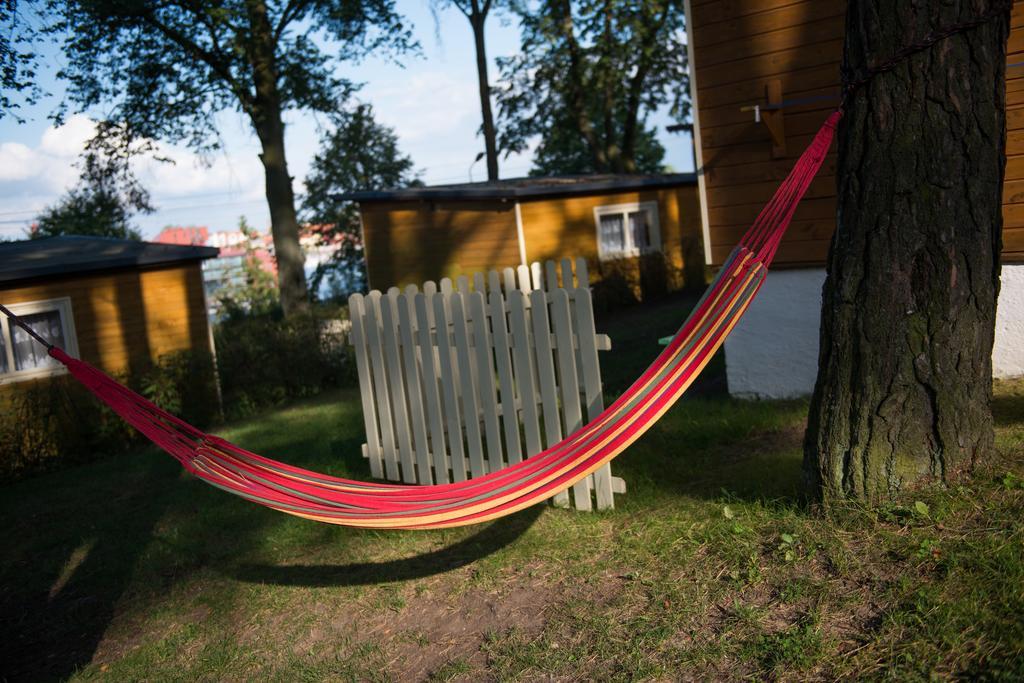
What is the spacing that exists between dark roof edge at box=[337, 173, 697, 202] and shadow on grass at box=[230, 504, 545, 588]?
12578 mm

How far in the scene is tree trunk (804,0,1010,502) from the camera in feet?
12.2

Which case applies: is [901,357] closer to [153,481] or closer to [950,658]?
[950,658]

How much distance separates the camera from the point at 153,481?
816 centimetres

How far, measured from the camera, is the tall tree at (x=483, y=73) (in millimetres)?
28812

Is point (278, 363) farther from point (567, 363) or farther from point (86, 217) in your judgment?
point (86, 217)

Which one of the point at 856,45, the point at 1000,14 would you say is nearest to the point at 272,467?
the point at 856,45

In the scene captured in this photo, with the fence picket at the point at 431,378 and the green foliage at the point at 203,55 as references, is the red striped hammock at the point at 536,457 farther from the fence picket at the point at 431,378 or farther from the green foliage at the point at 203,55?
the green foliage at the point at 203,55

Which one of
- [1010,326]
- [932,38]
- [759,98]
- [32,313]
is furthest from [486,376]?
[32,313]

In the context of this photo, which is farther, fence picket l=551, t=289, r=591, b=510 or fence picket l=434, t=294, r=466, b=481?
fence picket l=434, t=294, r=466, b=481

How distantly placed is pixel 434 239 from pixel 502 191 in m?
2.37

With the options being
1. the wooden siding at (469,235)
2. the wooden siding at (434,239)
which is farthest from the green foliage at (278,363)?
the wooden siding at (434,239)

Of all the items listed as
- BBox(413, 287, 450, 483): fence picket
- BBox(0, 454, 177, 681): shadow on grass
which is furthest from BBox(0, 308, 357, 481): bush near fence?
BBox(413, 287, 450, 483): fence picket

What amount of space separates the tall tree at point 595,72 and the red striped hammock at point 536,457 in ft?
71.7

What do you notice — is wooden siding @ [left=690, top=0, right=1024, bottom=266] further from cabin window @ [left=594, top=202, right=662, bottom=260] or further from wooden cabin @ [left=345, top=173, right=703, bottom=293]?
cabin window @ [left=594, top=202, right=662, bottom=260]
